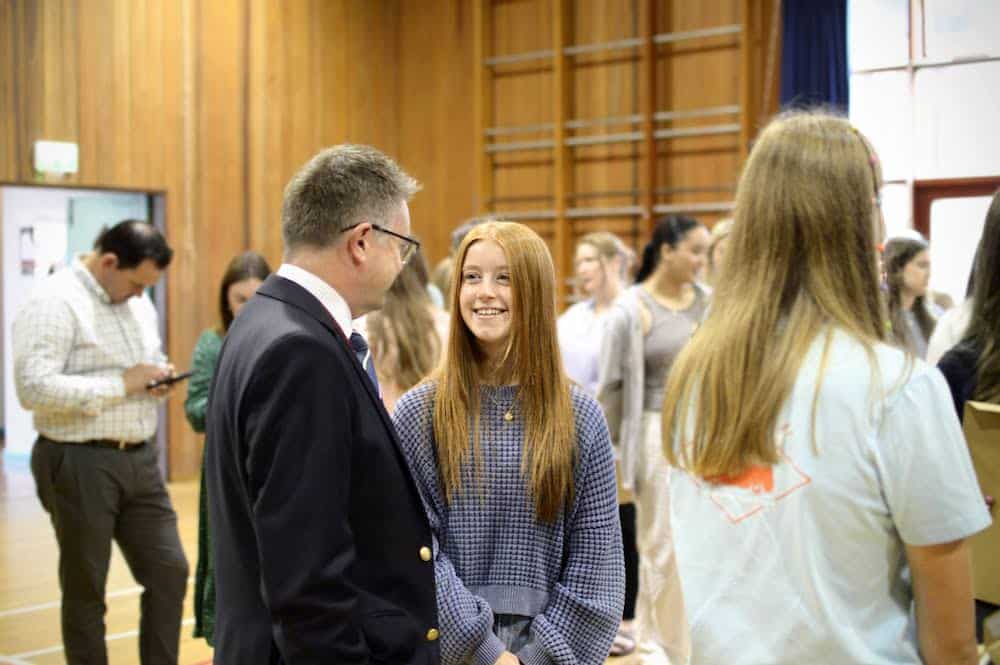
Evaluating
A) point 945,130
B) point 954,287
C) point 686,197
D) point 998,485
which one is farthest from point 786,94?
point 998,485

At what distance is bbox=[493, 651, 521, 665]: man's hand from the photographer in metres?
2.14

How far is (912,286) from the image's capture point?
4609 mm

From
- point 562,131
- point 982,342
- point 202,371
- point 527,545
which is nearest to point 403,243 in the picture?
point 527,545

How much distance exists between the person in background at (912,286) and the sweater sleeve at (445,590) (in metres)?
2.52

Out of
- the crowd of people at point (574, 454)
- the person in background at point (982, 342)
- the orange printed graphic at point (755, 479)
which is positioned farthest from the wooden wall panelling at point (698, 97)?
the orange printed graphic at point (755, 479)

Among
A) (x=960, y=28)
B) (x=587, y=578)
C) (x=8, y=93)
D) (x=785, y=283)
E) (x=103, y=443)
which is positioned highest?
(x=8, y=93)

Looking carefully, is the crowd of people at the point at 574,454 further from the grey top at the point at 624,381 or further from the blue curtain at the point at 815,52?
the blue curtain at the point at 815,52

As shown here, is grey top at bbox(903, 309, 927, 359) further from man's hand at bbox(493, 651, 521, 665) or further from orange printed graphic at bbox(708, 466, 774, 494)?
orange printed graphic at bbox(708, 466, 774, 494)

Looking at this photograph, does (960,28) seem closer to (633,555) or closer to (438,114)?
(633,555)

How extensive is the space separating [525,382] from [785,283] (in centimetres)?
92

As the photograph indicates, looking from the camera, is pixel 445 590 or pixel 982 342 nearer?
pixel 445 590

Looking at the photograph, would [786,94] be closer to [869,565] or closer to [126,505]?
[126,505]

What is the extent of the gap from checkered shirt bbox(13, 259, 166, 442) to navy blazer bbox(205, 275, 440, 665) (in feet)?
7.17

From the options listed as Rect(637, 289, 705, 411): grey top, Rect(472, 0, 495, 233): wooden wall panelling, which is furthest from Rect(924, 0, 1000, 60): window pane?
Rect(472, 0, 495, 233): wooden wall panelling
